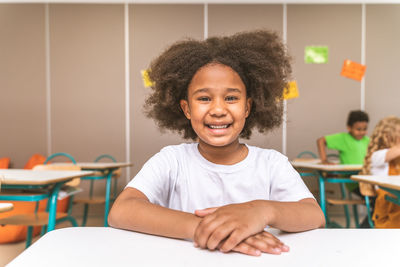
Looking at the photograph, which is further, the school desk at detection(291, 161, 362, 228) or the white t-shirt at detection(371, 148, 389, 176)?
the school desk at detection(291, 161, 362, 228)

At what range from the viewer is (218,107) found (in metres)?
0.90

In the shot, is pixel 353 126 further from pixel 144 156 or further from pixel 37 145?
pixel 37 145

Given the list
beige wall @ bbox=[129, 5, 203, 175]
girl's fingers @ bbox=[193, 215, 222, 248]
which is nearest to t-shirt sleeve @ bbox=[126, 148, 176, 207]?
girl's fingers @ bbox=[193, 215, 222, 248]

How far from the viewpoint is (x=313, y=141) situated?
4.21 metres

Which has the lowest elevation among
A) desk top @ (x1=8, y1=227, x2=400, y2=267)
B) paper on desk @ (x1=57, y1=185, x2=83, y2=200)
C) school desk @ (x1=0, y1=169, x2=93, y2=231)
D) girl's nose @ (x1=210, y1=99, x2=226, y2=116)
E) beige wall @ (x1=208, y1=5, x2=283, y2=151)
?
paper on desk @ (x1=57, y1=185, x2=83, y2=200)

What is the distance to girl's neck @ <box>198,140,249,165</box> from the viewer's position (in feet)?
3.23

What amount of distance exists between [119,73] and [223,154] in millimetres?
3506

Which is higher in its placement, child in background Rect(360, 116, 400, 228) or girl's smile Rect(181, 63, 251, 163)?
girl's smile Rect(181, 63, 251, 163)

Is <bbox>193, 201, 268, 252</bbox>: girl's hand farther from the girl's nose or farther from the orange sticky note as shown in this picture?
the orange sticky note

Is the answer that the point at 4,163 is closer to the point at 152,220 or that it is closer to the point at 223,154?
the point at 223,154

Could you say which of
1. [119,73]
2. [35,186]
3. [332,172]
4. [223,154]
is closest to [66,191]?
[35,186]

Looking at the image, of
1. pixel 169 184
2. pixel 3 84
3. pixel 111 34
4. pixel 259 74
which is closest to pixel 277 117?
pixel 259 74

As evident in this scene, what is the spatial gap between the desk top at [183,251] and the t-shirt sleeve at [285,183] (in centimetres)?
27

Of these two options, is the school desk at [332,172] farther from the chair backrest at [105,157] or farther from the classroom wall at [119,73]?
the chair backrest at [105,157]
